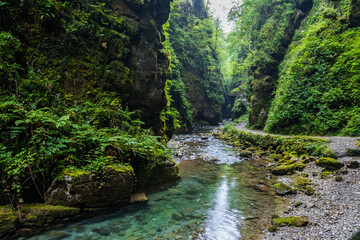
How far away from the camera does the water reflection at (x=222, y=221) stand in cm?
480

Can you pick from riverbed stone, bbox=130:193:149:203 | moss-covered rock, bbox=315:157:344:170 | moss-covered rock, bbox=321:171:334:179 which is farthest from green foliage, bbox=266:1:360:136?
riverbed stone, bbox=130:193:149:203

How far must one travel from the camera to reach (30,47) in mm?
6953

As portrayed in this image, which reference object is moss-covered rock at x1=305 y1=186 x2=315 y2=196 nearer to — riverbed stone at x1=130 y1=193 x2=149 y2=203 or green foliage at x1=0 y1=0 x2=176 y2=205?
green foliage at x1=0 y1=0 x2=176 y2=205

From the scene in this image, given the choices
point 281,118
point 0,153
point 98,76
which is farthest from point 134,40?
point 281,118

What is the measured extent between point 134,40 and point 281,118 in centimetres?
1283

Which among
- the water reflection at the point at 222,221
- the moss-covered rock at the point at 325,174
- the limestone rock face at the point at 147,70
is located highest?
the limestone rock face at the point at 147,70

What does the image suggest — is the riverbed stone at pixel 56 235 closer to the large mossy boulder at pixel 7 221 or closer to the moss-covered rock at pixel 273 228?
the large mossy boulder at pixel 7 221

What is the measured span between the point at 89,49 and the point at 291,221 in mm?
10351

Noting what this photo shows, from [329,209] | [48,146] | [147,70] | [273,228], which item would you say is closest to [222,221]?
[273,228]

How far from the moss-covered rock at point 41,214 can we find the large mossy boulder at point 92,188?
0.47 feet

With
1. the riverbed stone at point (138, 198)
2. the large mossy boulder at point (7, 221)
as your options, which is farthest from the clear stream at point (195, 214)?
the large mossy boulder at point (7, 221)

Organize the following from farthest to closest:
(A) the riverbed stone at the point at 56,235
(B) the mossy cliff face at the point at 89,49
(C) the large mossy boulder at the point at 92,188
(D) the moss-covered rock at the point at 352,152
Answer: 1. (D) the moss-covered rock at the point at 352,152
2. (B) the mossy cliff face at the point at 89,49
3. (C) the large mossy boulder at the point at 92,188
4. (A) the riverbed stone at the point at 56,235

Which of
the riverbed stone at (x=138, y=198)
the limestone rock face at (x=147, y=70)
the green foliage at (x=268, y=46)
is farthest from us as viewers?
the green foliage at (x=268, y=46)

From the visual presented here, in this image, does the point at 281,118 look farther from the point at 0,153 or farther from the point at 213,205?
the point at 0,153
